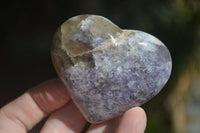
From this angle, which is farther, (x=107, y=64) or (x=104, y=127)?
(x=104, y=127)

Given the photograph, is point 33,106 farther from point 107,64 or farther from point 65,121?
point 107,64

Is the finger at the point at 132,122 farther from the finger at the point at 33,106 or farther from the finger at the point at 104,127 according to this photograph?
the finger at the point at 33,106

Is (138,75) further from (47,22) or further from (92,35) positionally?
(47,22)

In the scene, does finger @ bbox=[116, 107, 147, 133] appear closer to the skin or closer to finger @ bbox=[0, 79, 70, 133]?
the skin

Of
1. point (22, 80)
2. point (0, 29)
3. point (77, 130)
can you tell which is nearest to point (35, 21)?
point (0, 29)

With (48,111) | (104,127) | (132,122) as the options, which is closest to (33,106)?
(48,111)

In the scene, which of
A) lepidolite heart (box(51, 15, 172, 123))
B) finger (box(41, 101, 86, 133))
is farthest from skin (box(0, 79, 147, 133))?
lepidolite heart (box(51, 15, 172, 123))

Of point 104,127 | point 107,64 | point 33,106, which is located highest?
point 107,64
